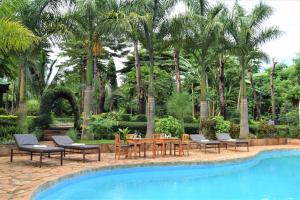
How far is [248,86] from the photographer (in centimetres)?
3850

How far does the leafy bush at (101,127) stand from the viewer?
53.0 feet

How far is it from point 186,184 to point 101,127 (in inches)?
281

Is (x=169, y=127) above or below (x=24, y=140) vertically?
above

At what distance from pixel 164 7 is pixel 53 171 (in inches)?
384

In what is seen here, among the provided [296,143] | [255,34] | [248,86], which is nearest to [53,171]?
[255,34]

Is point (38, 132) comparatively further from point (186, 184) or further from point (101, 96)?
point (101, 96)

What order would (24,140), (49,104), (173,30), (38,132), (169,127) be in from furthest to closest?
(49,104) < (173,30) < (38,132) < (169,127) < (24,140)

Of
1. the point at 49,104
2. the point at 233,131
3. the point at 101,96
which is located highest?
the point at 101,96

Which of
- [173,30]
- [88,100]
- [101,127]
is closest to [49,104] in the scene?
[88,100]

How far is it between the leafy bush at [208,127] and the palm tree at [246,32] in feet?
8.42

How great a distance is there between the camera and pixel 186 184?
33.2ft

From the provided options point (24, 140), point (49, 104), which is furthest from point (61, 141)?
point (49, 104)

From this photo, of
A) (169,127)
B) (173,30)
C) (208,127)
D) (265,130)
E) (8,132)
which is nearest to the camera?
(8,132)

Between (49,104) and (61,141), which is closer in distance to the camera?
(61,141)
